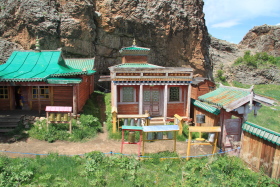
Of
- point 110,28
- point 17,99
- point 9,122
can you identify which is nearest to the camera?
point 9,122

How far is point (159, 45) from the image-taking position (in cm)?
3138

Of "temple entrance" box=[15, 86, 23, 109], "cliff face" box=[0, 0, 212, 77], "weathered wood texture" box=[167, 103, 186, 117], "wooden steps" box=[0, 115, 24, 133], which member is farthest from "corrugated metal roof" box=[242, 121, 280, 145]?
"cliff face" box=[0, 0, 212, 77]

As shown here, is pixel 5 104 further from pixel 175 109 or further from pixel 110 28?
pixel 110 28

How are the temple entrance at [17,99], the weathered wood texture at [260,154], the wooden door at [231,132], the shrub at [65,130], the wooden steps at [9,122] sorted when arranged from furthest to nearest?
the temple entrance at [17,99] < the wooden steps at [9,122] < the shrub at [65,130] < the wooden door at [231,132] < the weathered wood texture at [260,154]

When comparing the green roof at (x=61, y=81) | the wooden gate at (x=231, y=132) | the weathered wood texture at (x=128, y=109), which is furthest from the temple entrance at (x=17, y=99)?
the wooden gate at (x=231, y=132)

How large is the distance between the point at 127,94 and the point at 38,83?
6.19 metres

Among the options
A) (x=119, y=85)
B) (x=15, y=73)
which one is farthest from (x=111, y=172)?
(x=15, y=73)

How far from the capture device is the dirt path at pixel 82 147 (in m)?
9.98

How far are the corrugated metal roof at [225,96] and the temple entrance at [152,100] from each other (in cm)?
421

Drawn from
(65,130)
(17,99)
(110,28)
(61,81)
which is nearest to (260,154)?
(65,130)

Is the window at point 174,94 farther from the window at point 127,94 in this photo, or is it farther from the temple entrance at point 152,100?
the window at point 127,94

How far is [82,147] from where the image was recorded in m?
Result: 10.6

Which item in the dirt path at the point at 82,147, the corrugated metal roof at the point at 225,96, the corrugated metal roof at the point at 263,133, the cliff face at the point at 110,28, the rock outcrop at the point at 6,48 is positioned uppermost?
the cliff face at the point at 110,28

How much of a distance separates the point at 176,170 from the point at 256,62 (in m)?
Result: 46.9
